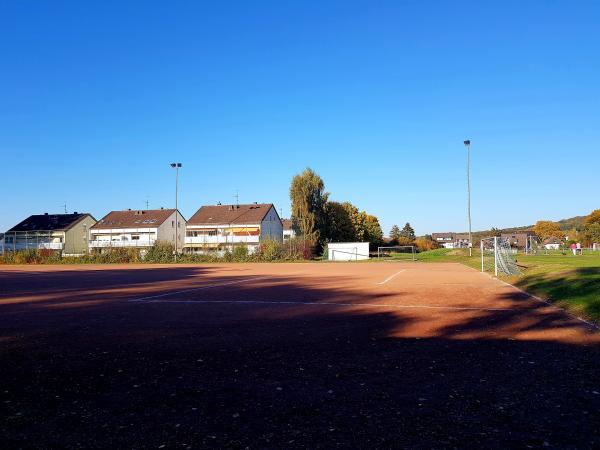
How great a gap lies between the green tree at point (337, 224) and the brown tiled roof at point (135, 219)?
27671 millimetres

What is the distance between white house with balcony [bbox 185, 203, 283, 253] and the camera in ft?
241

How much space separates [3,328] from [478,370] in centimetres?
940

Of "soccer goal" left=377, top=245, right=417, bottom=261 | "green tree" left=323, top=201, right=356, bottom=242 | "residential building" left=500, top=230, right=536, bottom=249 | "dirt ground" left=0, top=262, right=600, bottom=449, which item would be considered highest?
"green tree" left=323, top=201, right=356, bottom=242

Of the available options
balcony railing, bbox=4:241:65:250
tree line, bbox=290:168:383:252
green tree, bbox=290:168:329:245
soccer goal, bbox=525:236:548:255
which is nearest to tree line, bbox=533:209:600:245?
soccer goal, bbox=525:236:548:255


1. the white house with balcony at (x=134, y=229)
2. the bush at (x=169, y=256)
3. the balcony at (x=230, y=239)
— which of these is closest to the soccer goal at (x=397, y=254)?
the bush at (x=169, y=256)

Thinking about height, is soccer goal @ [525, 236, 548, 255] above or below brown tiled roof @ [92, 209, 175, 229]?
below

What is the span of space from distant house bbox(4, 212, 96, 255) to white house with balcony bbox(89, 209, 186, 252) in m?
2.55

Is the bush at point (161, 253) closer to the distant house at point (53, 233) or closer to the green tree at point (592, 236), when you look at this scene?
the distant house at point (53, 233)

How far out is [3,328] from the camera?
9.98 meters

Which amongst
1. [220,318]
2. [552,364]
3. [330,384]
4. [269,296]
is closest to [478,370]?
[552,364]

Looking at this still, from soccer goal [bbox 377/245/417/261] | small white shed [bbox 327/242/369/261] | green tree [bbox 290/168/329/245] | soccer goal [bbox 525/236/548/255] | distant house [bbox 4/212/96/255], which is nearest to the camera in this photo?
small white shed [bbox 327/242/369/261]

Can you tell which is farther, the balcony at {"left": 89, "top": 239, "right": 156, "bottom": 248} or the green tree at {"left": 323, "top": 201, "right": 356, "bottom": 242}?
the balcony at {"left": 89, "top": 239, "right": 156, "bottom": 248}

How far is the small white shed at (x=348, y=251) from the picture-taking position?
5494 cm

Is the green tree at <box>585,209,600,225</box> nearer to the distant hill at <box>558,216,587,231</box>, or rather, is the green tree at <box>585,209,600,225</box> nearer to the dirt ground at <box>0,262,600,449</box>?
the distant hill at <box>558,216,587,231</box>
